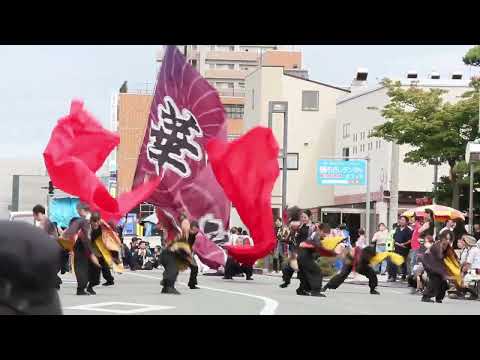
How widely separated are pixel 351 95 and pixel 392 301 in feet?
151

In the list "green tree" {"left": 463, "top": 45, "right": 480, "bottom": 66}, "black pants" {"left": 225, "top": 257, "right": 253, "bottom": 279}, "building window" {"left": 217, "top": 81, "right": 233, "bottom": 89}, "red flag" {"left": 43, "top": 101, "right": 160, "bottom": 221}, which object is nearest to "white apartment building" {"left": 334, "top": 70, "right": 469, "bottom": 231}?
"green tree" {"left": 463, "top": 45, "right": 480, "bottom": 66}

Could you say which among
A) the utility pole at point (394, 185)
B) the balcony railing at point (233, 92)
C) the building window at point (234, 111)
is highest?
the balcony railing at point (233, 92)

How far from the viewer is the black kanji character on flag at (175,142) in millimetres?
32656

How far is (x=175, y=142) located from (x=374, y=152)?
93.8 ft

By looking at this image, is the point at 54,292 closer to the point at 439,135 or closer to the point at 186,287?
the point at 186,287

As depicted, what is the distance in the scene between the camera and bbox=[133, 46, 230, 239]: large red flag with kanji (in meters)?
32.6

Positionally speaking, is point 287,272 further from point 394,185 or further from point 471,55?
point 471,55

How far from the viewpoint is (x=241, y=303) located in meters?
17.2

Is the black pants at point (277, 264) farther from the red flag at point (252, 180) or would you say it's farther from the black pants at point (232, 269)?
the red flag at point (252, 180)

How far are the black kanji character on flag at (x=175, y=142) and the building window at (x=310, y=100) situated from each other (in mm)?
39354

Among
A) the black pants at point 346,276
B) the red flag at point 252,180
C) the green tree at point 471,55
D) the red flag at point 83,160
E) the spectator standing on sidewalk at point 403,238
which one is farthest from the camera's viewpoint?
the green tree at point 471,55

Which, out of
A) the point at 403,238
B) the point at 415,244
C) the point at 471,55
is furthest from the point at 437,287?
the point at 471,55

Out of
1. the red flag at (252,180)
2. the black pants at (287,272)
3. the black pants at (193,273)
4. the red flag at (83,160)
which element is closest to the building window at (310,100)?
the red flag at (83,160)
